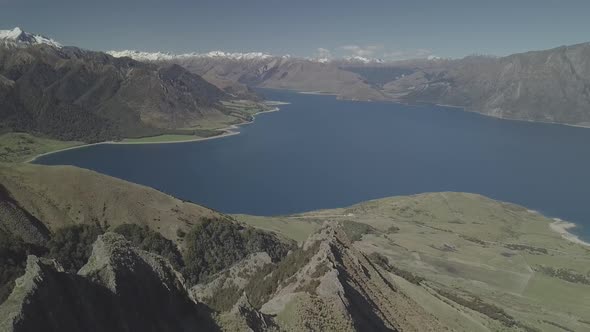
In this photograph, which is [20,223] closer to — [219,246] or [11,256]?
[11,256]

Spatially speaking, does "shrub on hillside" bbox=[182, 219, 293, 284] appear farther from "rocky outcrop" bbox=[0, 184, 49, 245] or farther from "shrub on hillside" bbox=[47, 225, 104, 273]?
"rocky outcrop" bbox=[0, 184, 49, 245]

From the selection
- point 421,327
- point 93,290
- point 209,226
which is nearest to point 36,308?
point 93,290

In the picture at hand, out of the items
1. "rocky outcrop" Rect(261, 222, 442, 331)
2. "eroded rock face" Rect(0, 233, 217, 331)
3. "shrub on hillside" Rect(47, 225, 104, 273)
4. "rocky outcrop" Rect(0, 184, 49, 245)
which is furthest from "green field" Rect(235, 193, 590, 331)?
"rocky outcrop" Rect(0, 184, 49, 245)

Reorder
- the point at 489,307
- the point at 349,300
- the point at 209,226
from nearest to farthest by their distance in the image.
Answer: the point at 349,300 < the point at 489,307 < the point at 209,226

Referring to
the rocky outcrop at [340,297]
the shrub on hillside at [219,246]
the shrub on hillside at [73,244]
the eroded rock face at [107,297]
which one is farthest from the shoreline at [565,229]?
the eroded rock face at [107,297]

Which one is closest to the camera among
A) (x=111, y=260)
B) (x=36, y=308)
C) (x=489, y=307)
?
(x=36, y=308)

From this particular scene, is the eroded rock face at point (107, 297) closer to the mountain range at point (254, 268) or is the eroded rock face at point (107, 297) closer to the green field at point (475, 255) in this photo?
the mountain range at point (254, 268)

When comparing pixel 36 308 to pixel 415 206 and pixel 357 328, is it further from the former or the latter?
pixel 415 206
